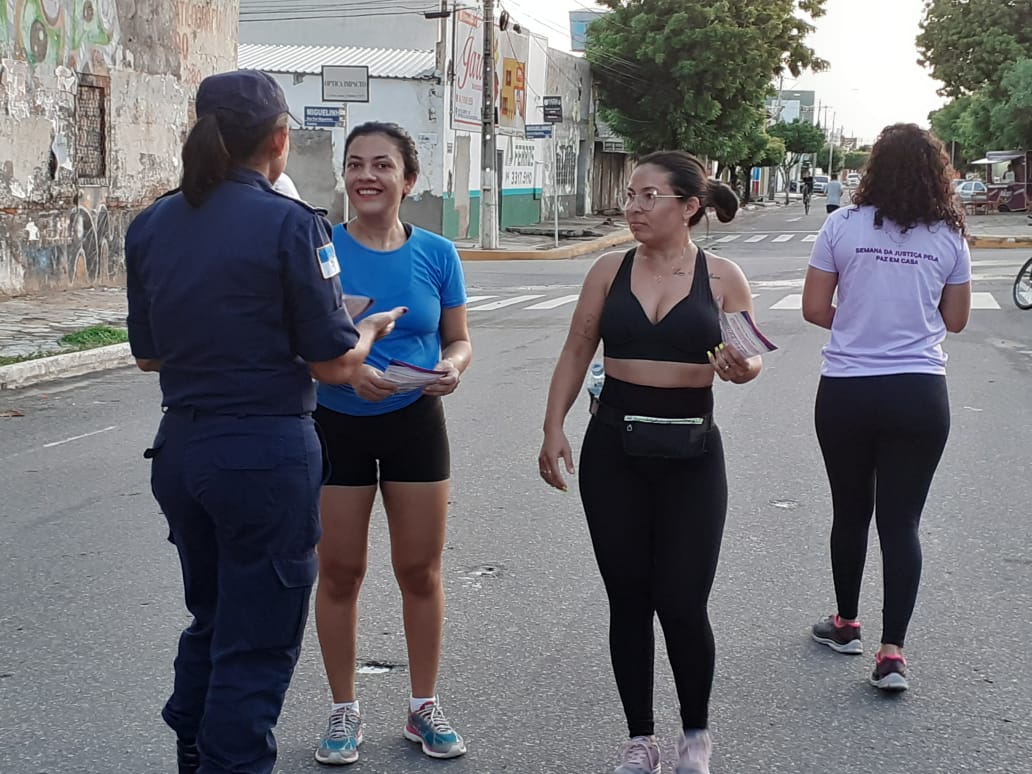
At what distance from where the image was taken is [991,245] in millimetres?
30812

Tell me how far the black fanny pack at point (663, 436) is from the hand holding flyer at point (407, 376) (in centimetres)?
57

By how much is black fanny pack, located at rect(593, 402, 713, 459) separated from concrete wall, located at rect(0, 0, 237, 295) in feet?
47.3

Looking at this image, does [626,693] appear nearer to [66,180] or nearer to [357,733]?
[357,733]

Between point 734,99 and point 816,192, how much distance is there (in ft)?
229

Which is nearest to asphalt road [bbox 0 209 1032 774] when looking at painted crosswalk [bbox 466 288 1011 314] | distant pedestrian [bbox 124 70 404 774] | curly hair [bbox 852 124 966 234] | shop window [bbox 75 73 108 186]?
distant pedestrian [bbox 124 70 404 774]

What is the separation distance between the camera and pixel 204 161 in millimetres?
2871

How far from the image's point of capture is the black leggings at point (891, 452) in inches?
173

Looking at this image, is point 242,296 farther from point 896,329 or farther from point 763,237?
point 763,237

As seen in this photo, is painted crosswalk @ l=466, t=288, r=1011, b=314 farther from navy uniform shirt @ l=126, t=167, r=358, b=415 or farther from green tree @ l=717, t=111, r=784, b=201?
green tree @ l=717, t=111, r=784, b=201

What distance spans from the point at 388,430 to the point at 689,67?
140ft

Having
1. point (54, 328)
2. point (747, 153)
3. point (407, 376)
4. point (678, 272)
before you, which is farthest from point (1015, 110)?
point (407, 376)

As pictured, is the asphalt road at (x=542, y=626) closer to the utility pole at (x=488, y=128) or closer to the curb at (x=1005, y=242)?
the utility pole at (x=488, y=128)

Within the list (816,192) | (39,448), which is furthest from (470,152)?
(816,192)

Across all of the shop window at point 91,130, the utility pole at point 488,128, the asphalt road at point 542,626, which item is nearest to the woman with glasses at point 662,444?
the asphalt road at point 542,626
